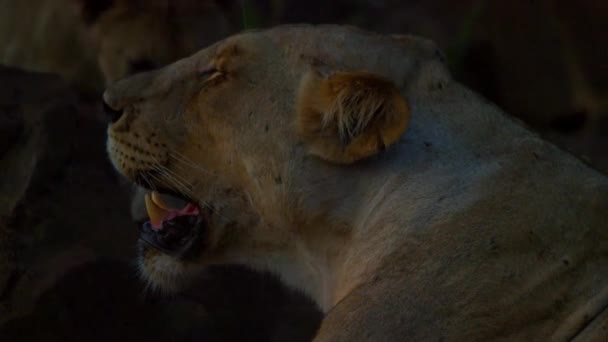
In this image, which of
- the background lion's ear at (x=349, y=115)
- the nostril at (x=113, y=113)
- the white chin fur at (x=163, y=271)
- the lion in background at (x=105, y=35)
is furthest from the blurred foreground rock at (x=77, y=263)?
the lion in background at (x=105, y=35)

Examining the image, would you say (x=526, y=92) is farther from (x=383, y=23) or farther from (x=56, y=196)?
(x=56, y=196)

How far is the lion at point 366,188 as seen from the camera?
2291 millimetres

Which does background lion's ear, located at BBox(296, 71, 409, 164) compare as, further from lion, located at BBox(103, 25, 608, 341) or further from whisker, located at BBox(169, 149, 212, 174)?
whisker, located at BBox(169, 149, 212, 174)

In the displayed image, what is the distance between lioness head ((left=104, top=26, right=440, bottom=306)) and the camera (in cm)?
244

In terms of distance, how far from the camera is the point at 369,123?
238 cm

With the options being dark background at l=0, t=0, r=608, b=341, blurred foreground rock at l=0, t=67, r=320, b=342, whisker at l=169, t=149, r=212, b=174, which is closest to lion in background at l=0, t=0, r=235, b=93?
dark background at l=0, t=0, r=608, b=341

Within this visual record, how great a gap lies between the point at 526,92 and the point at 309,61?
3587mm

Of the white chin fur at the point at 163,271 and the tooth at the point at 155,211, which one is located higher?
the tooth at the point at 155,211

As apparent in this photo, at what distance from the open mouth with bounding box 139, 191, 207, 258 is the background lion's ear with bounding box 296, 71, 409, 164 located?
35 centimetres

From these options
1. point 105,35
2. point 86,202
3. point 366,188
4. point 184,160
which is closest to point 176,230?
point 184,160

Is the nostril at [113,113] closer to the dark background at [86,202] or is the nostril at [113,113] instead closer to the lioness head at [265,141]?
the lioness head at [265,141]

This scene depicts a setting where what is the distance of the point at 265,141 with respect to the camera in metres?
2.55

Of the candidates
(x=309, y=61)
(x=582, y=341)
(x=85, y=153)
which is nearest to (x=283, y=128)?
(x=309, y=61)

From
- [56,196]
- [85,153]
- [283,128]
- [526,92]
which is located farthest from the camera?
[526,92]
